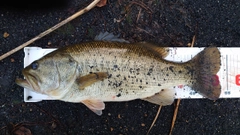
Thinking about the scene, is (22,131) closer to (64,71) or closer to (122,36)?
(64,71)

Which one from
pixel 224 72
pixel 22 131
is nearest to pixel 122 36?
pixel 224 72

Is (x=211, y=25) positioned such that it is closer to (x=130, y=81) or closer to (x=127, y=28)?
(x=127, y=28)

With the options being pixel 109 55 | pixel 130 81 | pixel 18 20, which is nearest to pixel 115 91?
pixel 130 81

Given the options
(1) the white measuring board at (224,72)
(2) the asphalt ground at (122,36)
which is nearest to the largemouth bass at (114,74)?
(1) the white measuring board at (224,72)

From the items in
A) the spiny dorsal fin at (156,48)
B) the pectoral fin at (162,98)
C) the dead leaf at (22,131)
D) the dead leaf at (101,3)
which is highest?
the dead leaf at (101,3)

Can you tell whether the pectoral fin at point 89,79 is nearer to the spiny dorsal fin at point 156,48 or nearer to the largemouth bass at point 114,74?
the largemouth bass at point 114,74

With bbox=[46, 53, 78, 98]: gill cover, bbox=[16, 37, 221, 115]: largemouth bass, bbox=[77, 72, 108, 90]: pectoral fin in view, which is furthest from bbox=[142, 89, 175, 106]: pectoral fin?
bbox=[46, 53, 78, 98]: gill cover
